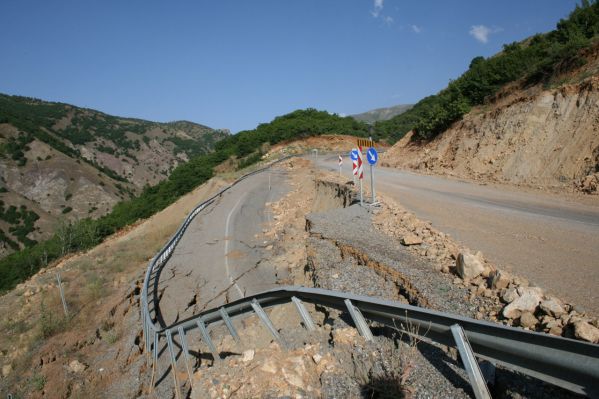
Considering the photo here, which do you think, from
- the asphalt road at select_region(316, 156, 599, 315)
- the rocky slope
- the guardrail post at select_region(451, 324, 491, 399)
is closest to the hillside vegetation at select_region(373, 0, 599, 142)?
the rocky slope

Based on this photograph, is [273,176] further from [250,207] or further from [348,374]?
[348,374]

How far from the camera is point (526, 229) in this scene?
920 cm

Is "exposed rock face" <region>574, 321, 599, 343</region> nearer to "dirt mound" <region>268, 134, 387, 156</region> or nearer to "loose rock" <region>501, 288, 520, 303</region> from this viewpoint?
"loose rock" <region>501, 288, 520, 303</region>

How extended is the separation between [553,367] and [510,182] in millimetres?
16450

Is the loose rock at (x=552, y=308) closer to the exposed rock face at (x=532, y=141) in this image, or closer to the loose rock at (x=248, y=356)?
the loose rock at (x=248, y=356)

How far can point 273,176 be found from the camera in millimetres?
33438

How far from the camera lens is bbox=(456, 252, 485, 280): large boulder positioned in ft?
19.5

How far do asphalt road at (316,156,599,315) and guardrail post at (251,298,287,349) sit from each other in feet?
12.6

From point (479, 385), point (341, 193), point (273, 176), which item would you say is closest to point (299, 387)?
point (479, 385)

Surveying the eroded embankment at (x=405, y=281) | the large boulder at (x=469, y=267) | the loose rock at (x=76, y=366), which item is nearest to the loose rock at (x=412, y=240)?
the eroded embankment at (x=405, y=281)

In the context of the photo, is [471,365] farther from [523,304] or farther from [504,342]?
[523,304]

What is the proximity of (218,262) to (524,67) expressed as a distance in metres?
20.8

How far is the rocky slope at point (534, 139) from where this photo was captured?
14945mm

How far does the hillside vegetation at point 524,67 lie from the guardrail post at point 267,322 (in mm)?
20057
